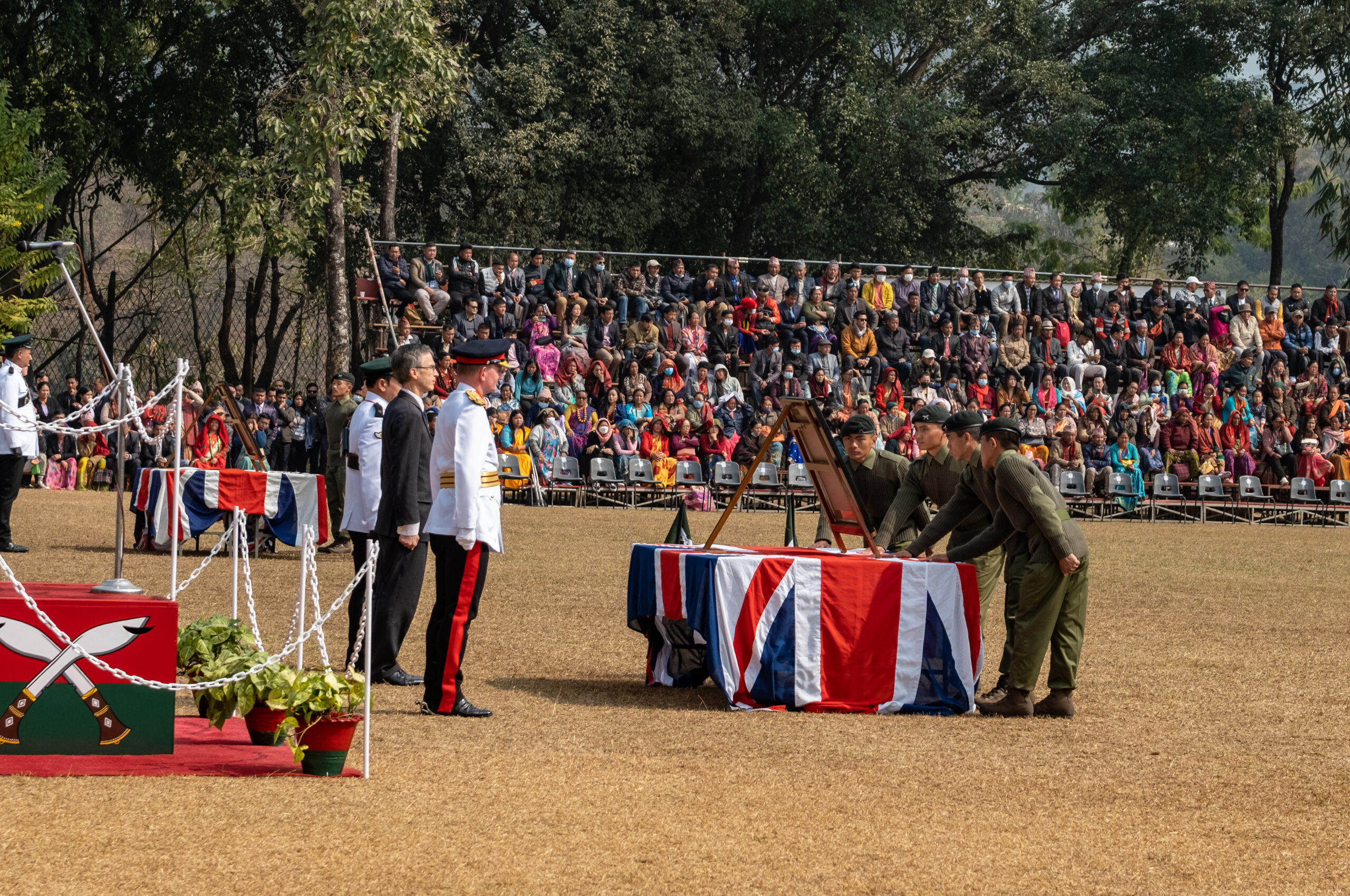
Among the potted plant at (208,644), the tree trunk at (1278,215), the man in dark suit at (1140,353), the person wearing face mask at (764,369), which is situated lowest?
the potted plant at (208,644)

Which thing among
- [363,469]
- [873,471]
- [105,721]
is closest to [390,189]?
[363,469]

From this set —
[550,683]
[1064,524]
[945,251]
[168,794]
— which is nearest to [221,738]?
[168,794]

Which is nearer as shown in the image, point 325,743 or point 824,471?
point 325,743

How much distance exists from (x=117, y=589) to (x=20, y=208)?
19.5 m

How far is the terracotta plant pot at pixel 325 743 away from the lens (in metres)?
6.00

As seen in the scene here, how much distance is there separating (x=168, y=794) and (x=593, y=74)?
3053 cm

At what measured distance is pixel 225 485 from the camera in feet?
46.5

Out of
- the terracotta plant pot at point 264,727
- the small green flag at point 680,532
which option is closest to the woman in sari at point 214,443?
the small green flag at point 680,532

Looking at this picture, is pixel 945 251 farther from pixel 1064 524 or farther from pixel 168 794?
pixel 168 794

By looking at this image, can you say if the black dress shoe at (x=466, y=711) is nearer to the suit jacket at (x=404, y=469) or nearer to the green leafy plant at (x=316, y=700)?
the suit jacket at (x=404, y=469)

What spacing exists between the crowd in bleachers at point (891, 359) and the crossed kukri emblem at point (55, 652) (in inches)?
714

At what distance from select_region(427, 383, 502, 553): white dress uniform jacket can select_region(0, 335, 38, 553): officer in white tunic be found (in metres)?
7.71

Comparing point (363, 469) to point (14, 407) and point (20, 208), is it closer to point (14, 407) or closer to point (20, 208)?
point (14, 407)

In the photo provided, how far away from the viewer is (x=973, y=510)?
8906 mm
